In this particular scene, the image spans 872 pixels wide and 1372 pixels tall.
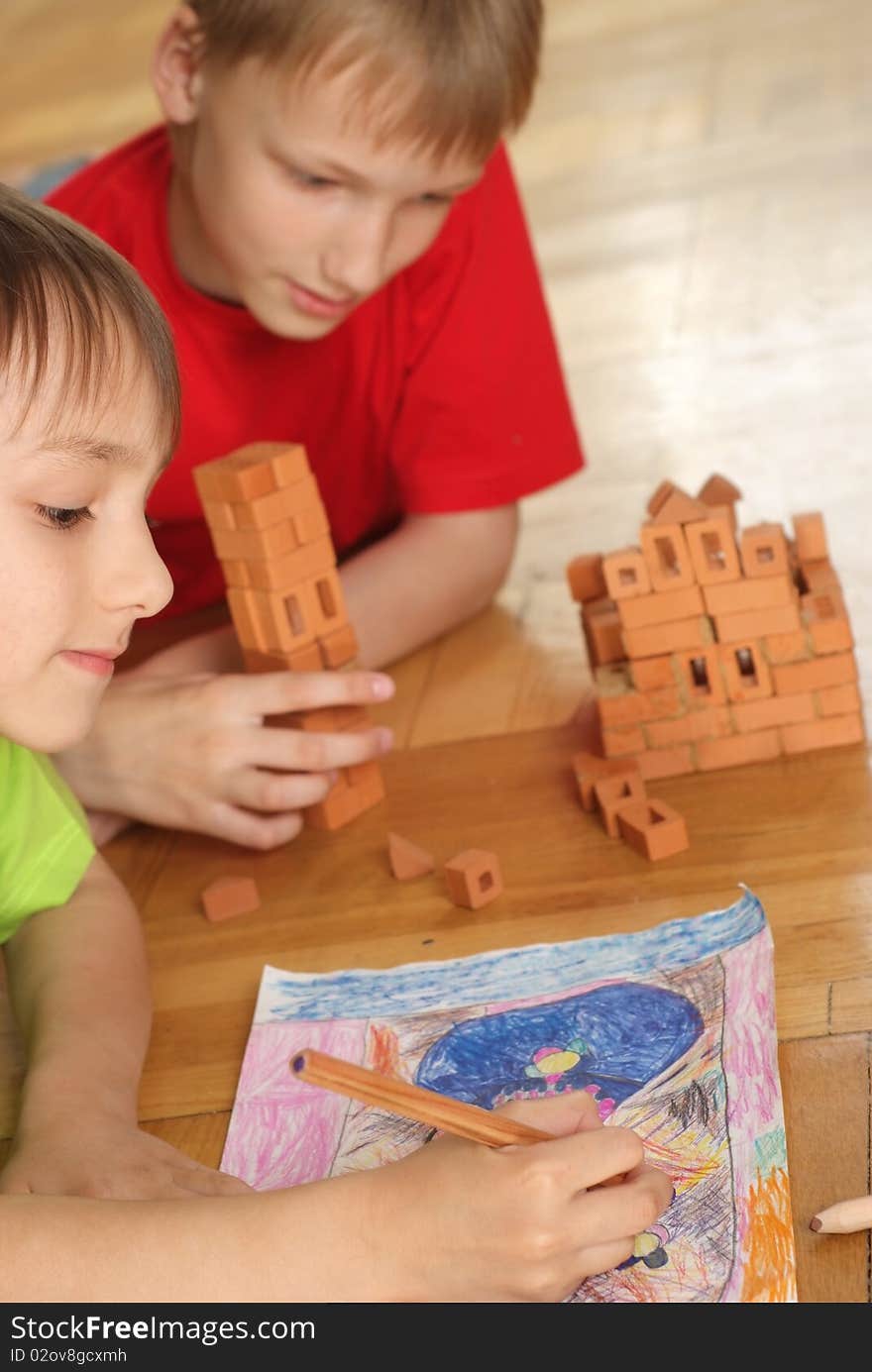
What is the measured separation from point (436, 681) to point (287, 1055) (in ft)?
1.54

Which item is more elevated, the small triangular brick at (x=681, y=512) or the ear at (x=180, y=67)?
the ear at (x=180, y=67)

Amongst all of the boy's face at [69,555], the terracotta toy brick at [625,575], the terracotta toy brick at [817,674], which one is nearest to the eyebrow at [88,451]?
the boy's face at [69,555]

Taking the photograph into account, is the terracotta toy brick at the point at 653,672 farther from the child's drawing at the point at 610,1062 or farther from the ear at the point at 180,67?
the ear at the point at 180,67

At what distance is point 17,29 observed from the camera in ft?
15.6

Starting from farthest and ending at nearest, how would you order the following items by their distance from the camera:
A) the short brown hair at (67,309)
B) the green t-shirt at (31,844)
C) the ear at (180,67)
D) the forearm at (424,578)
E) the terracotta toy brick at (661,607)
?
the forearm at (424,578), the ear at (180,67), the terracotta toy brick at (661,607), the green t-shirt at (31,844), the short brown hair at (67,309)

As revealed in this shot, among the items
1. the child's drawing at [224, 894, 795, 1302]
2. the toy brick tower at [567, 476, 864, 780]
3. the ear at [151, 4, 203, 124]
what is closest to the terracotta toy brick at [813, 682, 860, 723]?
the toy brick tower at [567, 476, 864, 780]

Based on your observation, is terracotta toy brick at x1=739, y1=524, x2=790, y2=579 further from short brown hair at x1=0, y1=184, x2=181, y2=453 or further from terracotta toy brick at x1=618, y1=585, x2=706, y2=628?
short brown hair at x1=0, y1=184, x2=181, y2=453

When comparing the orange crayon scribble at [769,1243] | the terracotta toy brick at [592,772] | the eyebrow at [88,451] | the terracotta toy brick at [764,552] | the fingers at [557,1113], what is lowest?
the terracotta toy brick at [592,772]

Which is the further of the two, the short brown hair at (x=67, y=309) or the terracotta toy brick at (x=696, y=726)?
the terracotta toy brick at (x=696, y=726)

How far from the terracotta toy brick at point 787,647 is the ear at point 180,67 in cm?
56

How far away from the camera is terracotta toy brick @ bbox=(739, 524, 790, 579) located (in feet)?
3.49

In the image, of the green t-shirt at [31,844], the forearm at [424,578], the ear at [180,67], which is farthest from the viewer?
the forearm at [424,578]

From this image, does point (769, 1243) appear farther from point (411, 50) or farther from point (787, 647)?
point (411, 50)

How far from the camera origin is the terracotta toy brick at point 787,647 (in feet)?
3.54
